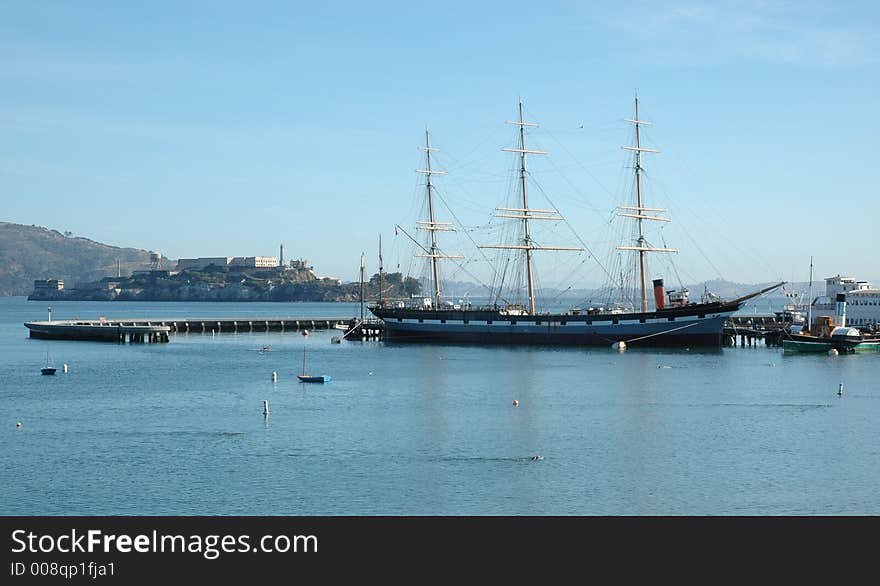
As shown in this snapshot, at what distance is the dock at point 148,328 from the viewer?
335 ft

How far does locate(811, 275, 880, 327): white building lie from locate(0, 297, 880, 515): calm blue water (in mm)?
34060

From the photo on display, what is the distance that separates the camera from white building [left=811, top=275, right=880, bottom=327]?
103 m

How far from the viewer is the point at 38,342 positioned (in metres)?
105

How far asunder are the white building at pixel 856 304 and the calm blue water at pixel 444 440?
112ft

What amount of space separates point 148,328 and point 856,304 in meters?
70.1

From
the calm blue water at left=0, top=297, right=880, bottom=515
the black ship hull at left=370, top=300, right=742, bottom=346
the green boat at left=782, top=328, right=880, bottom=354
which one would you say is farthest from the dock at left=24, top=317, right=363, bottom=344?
the green boat at left=782, top=328, right=880, bottom=354

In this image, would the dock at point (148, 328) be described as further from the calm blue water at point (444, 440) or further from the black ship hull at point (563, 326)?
the calm blue water at point (444, 440)

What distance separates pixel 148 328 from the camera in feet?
338

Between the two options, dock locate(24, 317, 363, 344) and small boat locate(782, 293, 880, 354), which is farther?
dock locate(24, 317, 363, 344)

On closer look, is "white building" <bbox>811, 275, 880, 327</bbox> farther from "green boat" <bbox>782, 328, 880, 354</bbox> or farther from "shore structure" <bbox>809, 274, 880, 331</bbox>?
"green boat" <bbox>782, 328, 880, 354</bbox>

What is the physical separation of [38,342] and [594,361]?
58037 millimetres

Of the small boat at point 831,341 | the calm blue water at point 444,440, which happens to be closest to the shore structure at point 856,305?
the small boat at point 831,341

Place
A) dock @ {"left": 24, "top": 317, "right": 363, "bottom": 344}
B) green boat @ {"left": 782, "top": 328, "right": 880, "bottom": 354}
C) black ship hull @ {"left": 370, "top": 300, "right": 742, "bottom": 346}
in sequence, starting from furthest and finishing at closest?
dock @ {"left": 24, "top": 317, "right": 363, "bottom": 344} < black ship hull @ {"left": 370, "top": 300, "right": 742, "bottom": 346} < green boat @ {"left": 782, "top": 328, "right": 880, "bottom": 354}
